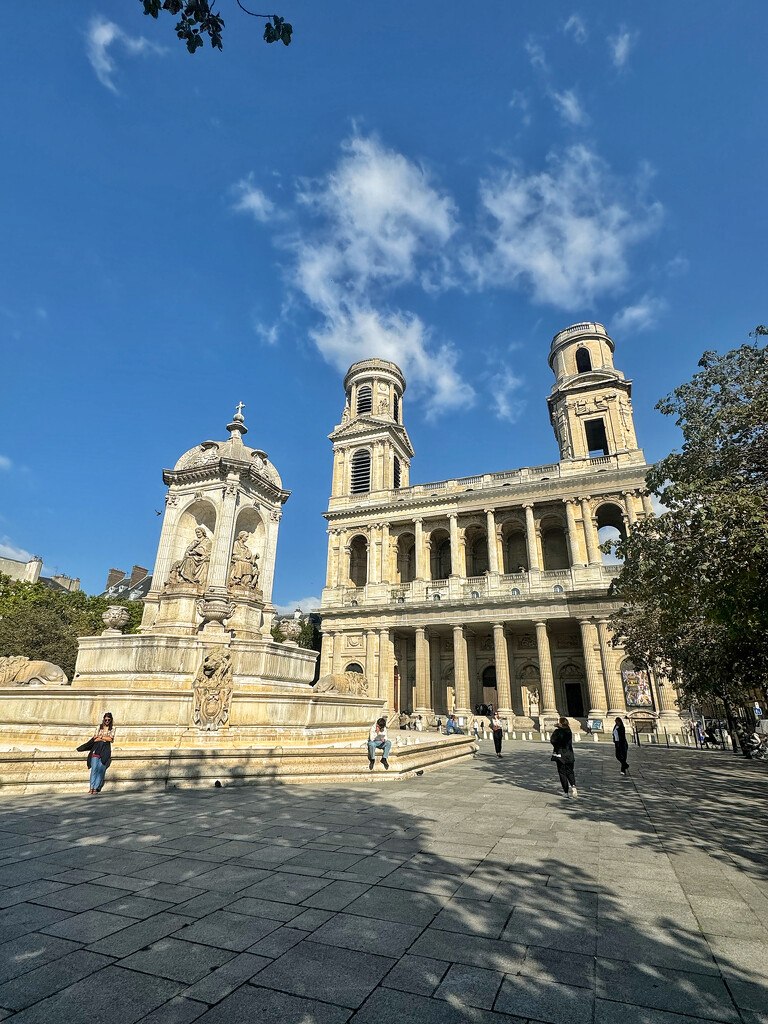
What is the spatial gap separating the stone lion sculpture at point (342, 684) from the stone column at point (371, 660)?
17.0 metres

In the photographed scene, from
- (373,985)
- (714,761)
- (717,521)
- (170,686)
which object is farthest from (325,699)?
(714,761)

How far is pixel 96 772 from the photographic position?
831cm

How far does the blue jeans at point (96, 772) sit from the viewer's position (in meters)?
8.30

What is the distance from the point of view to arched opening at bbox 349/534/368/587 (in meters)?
43.6

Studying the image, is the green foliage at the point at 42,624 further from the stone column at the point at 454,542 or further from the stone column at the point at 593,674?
the stone column at the point at 593,674

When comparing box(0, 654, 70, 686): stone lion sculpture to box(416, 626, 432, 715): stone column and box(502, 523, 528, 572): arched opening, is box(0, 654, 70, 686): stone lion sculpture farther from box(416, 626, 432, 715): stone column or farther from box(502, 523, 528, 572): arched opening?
box(502, 523, 528, 572): arched opening

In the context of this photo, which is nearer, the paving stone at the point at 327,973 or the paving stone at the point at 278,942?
the paving stone at the point at 327,973

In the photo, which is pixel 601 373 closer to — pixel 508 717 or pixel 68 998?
pixel 508 717

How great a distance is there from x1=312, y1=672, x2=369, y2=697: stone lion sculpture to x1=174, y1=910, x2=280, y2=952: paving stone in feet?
45.2

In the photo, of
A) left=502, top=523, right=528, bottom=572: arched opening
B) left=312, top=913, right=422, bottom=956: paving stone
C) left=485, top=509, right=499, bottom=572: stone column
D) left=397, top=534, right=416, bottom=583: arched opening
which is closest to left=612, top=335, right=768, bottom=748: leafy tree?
left=312, top=913, right=422, bottom=956: paving stone

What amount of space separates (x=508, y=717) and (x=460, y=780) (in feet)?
72.5

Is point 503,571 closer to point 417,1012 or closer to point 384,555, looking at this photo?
point 384,555

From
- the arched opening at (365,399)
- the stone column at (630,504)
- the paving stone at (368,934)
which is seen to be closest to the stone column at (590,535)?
the stone column at (630,504)

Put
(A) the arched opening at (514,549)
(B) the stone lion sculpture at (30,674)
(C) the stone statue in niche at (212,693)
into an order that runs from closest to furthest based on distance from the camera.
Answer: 1. (C) the stone statue in niche at (212,693)
2. (B) the stone lion sculpture at (30,674)
3. (A) the arched opening at (514,549)
